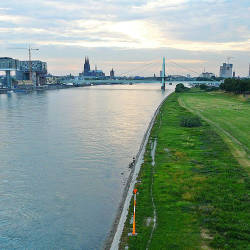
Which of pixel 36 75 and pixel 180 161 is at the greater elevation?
pixel 36 75

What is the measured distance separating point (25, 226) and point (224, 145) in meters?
18.5

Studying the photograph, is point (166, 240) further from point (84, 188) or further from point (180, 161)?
point (180, 161)

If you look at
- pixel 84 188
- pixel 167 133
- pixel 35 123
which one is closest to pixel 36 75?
pixel 35 123

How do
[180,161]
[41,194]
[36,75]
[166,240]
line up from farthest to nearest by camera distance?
[36,75]
[180,161]
[41,194]
[166,240]

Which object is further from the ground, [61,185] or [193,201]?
[193,201]

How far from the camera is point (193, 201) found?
49.0ft

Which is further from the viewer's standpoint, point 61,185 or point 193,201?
point 61,185

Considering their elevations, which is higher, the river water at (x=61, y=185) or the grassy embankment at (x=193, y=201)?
the grassy embankment at (x=193, y=201)

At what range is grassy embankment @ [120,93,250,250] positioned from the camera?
1129 cm

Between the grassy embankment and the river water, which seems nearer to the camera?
the grassy embankment

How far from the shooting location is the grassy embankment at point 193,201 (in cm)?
1129

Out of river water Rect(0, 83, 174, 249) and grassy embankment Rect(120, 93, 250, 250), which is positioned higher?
grassy embankment Rect(120, 93, 250, 250)

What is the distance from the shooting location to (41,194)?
17859 millimetres

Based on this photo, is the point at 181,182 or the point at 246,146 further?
the point at 246,146
